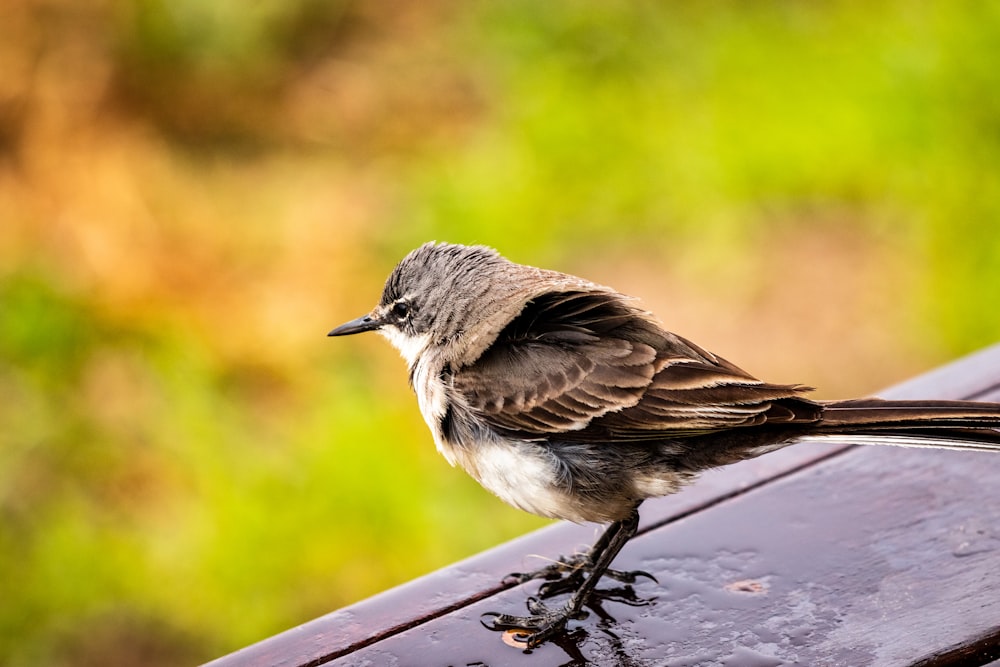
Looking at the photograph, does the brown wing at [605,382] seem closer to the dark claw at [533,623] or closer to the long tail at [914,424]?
the long tail at [914,424]

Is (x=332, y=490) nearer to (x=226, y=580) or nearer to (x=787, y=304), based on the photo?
(x=226, y=580)

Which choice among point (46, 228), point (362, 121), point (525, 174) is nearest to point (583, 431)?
point (525, 174)

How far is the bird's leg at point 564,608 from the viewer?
3557 millimetres

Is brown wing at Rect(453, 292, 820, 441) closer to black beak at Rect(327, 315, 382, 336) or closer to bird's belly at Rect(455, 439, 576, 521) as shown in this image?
bird's belly at Rect(455, 439, 576, 521)

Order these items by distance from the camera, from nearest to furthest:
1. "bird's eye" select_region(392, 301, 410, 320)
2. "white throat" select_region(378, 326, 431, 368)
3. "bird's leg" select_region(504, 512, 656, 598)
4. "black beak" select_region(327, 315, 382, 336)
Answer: "bird's leg" select_region(504, 512, 656, 598), "white throat" select_region(378, 326, 431, 368), "bird's eye" select_region(392, 301, 410, 320), "black beak" select_region(327, 315, 382, 336)

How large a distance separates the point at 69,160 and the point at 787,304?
536cm

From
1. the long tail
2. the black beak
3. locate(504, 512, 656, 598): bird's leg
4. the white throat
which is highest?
the black beak

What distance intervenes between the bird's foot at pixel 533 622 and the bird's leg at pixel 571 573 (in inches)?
5.5

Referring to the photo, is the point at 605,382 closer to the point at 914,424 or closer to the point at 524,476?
the point at 524,476

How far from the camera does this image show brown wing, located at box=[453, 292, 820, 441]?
378 centimetres

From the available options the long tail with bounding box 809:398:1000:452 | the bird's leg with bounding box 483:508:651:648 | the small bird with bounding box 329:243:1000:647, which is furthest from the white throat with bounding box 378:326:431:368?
the long tail with bounding box 809:398:1000:452

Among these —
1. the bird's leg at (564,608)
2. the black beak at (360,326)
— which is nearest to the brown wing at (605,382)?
the bird's leg at (564,608)

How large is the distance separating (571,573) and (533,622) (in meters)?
0.43

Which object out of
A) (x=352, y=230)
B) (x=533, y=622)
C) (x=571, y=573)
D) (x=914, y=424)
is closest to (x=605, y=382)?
(x=571, y=573)
